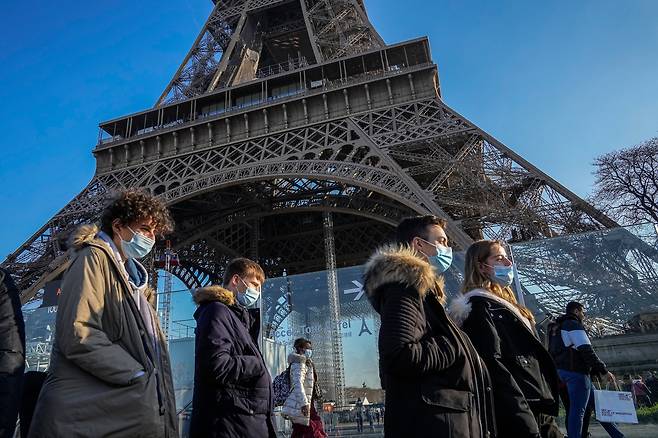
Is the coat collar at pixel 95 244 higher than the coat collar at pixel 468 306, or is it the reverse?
the coat collar at pixel 95 244

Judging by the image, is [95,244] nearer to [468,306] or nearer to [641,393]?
[468,306]

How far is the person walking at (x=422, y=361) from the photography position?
2002mm

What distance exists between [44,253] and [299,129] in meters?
9.76

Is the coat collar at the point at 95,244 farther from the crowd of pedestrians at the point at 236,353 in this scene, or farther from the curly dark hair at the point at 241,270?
the curly dark hair at the point at 241,270

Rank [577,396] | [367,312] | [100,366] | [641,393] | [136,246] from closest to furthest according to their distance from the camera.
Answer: [100,366]
[136,246]
[577,396]
[641,393]
[367,312]

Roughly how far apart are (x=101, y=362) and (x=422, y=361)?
1.28 meters

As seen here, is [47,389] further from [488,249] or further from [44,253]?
[44,253]

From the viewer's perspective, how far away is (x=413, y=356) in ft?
6.56

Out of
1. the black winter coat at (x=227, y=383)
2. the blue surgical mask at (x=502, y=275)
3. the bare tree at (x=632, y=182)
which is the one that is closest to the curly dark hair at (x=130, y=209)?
the black winter coat at (x=227, y=383)

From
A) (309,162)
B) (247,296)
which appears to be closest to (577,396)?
(247,296)

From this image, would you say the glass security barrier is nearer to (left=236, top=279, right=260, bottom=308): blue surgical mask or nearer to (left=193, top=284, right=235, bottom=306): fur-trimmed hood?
(left=236, top=279, right=260, bottom=308): blue surgical mask

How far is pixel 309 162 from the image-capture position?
1556 centimetres

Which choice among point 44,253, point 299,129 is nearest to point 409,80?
point 299,129

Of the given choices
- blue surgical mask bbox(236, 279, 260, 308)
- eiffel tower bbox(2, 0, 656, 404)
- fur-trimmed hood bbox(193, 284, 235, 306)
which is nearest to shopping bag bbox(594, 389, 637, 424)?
blue surgical mask bbox(236, 279, 260, 308)
